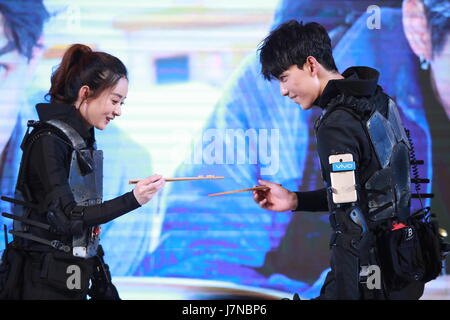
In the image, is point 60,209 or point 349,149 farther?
point 60,209

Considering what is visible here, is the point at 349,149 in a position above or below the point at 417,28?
below

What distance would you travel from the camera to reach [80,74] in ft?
9.78

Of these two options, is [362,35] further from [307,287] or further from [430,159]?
[307,287]

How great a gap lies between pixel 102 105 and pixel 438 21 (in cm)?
327

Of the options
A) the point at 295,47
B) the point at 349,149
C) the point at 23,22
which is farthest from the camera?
the point at 23,22

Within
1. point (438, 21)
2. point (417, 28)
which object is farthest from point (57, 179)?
point (438, 21)

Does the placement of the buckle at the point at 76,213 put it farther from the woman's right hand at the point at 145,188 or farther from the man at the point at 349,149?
the man at the point at 349,149

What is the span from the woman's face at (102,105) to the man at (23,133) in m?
1.88

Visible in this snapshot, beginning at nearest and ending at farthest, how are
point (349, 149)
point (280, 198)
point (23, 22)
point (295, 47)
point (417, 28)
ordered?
1. point (349, 149)
2. point (295, 47)
3. point (280, 198)
4. point (23, 22)
5. point (417, 28)

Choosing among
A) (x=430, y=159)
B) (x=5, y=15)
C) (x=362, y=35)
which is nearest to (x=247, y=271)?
(x=430, y=159)

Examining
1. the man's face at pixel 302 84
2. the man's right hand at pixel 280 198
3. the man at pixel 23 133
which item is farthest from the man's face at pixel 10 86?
the man's face at pixel 302 84

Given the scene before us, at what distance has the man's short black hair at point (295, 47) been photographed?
273 cm

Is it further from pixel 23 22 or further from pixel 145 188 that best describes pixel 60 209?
pixel 23 22
